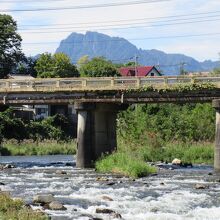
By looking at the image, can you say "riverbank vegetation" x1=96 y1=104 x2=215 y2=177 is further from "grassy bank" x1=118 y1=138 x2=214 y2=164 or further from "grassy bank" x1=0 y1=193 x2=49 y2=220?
"grassy bank" x1=0 y1=193 x2=49 y2=220

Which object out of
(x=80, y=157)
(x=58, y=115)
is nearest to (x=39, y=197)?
(x=80, y=157)

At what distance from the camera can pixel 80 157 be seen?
154 ft

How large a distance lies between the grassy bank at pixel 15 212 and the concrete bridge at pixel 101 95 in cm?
2276

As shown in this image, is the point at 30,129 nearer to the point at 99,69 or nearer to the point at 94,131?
the point at 99,69

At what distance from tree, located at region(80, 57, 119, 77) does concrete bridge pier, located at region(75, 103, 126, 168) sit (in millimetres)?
79834

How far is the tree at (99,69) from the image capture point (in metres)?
132

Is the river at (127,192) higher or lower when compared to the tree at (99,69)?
lower

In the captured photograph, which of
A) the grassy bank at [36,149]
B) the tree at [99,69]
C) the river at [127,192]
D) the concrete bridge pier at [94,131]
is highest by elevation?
the tree at [99,69]

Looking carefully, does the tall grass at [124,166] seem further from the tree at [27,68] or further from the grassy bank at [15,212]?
the tree at [27,68]

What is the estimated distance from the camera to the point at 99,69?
13300 cm

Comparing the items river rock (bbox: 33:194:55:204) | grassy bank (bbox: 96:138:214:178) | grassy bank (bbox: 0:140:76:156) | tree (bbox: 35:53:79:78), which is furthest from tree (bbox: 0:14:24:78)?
river rock (bbox: 33:194:55:204)

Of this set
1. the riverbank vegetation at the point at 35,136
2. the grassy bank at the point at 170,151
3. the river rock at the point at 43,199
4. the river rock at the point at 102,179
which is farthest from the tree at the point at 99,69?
the river rock at the point at 43,199

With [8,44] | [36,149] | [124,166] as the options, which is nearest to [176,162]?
[124,166]

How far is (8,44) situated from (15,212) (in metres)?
97.4
